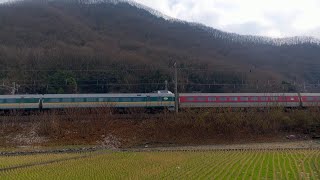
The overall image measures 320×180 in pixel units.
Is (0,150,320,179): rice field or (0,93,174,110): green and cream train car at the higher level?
(0,93,174,110): green and cream train car

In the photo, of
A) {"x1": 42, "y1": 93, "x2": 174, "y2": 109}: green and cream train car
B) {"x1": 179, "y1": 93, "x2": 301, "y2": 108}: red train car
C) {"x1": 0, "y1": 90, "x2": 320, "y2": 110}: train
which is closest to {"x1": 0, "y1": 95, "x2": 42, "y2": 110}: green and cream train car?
{"x1": 0, "y1": 90, "x2": 320, "y2": 110}: train

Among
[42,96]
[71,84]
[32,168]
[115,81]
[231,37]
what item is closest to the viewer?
[32,168]

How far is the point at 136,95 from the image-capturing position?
4338 cm

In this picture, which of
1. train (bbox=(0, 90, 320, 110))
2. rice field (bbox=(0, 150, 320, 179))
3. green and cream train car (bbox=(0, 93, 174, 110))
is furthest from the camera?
green and cream train car (bbox=(0, 93, 174, 110))

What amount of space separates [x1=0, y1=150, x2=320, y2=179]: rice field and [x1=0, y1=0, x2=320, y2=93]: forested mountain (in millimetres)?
31685

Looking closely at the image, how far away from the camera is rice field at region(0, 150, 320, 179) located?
18.3 m

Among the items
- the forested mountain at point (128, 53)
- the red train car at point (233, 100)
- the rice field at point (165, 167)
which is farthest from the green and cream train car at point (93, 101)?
the rice field at point (165, 167)

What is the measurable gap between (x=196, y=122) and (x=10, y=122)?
1806 cm

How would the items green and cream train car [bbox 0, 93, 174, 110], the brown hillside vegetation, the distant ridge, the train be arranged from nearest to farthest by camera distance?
the brown hillside vegetation
the train
green and cream train car [bbox 0, 93, 174, 110]
the distant ridge

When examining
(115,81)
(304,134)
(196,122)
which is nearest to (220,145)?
(196,122)

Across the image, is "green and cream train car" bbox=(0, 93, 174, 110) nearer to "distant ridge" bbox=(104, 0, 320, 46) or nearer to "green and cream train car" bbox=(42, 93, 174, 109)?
"green and cream train car" bbox=(42, 93, 174, 109)

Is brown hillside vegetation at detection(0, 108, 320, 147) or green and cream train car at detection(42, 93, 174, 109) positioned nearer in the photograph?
brown hillside vegetation at detection(0, 108, 320, 147)

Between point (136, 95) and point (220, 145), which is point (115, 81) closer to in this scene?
point (136, 95)

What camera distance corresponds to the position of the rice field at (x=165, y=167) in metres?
18.3
